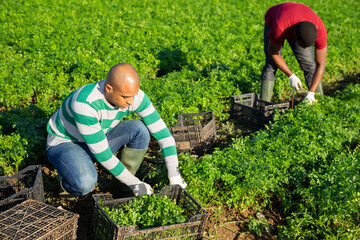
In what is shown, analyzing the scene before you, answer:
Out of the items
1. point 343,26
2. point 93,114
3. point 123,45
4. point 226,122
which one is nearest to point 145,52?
point 123,45

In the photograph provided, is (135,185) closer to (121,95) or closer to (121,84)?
(121,95)

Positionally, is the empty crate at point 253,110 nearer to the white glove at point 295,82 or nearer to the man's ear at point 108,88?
the white glove at point 295,82

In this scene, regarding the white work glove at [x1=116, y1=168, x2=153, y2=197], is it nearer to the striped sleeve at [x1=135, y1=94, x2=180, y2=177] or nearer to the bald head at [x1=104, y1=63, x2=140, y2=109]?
the striped sleeve at [x1=135, y1=94, x2=180, y2=177]

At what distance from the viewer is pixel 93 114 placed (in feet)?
11.1

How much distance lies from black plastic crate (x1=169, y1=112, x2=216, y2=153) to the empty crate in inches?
34.8

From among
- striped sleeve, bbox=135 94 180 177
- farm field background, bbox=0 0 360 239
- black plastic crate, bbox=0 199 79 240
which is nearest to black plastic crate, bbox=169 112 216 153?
farm field background, bbox=0 0 360 239

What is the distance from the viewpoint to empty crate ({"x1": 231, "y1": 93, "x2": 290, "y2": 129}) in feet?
18.9

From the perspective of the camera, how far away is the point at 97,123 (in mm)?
3418

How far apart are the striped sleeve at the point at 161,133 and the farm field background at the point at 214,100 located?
0.23 meters

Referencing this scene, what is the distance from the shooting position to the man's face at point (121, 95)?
3236mm

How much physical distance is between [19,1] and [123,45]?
21.6 feet

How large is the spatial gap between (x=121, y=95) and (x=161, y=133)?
0.73 meters

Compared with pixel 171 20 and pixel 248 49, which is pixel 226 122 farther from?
pixel 171 20

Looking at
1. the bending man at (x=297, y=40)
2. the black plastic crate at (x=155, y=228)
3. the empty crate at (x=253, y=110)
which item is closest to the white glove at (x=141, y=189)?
the black plastic crate at (x=155, y=228)
